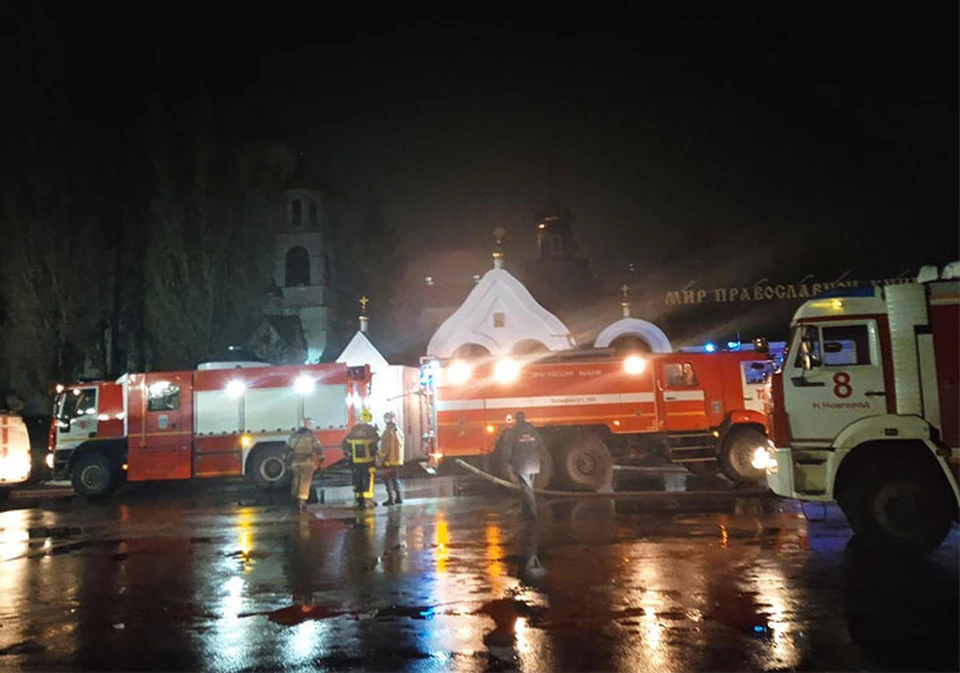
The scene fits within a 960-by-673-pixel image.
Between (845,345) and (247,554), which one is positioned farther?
(247,554)

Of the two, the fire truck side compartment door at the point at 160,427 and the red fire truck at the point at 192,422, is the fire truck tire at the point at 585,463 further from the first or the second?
the fire truck side compartment door at the point at 160,427

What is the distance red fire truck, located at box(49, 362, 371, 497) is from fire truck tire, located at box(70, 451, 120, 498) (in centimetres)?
2

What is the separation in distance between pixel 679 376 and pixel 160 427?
1209cm

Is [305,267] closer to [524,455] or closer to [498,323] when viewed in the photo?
[498,323]

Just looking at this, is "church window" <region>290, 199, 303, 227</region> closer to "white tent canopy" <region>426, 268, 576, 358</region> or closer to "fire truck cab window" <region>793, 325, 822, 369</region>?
"white tent canopy" <region>426, 268, 576, 358</region>

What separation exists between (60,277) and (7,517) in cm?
2015

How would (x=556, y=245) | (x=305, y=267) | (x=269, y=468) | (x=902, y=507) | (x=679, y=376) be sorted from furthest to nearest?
1. (x=556, y=245)
2. (x=305, y=267)
3. (x=269, y=468)
4. (x=679, y=376)
5. (x=902, y=507)

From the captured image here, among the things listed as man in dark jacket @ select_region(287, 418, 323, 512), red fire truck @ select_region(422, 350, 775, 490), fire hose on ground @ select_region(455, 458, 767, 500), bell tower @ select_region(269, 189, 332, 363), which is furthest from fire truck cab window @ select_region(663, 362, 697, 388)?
bell tower @ select_region(269, 189, 332, 363)

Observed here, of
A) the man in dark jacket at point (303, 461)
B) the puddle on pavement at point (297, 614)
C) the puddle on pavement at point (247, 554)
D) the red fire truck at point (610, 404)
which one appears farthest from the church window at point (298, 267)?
the puddle on pavement at point (297, 614)

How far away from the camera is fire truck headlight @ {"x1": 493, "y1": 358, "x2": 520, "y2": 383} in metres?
16.2

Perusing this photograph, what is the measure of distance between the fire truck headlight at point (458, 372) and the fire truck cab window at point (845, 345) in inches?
328

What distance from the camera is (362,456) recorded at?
14.1m

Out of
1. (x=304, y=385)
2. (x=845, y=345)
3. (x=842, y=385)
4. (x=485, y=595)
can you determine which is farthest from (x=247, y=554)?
(x=304, y=385)

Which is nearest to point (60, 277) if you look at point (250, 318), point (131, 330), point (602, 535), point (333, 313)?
point (131, 330)
